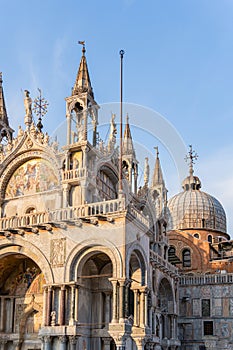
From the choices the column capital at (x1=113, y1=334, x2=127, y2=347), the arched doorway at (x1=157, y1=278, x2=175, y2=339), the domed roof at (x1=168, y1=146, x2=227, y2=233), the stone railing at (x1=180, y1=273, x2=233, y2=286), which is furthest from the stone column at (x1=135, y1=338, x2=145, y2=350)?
the domed roof at (x1=168, y1=146, x2=227, y2=233)

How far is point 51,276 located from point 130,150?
1284cm

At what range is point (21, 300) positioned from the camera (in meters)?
29.1

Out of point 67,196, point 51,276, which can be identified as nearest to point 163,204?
point 67,196

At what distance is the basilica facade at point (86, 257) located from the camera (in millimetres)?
24391

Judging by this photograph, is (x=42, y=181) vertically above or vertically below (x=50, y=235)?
above

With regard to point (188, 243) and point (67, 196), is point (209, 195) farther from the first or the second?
point (67, 196)

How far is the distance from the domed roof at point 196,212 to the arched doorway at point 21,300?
72.5 feet

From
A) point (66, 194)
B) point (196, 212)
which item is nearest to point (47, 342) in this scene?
point (66, 194)

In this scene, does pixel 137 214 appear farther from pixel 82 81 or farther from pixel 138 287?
pixel 82 81

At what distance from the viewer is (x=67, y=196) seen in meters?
27.5

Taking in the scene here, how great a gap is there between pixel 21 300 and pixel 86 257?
645 cm

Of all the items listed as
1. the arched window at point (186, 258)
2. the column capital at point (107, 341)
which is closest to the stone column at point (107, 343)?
the column capital at point (107, 341)

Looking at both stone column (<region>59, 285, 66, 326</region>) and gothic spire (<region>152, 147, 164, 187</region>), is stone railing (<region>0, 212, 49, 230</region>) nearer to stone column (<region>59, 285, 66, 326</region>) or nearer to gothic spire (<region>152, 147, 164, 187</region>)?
stone column (<region>59, 285, 66, 326</region>)

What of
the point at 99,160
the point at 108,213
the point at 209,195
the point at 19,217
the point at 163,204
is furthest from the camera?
the point at 209,195
